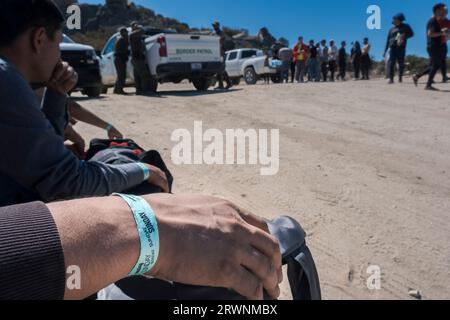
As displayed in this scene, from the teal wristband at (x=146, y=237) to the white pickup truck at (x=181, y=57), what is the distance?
33.7 ft

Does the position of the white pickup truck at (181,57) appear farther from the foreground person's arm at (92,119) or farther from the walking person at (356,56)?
the walking person at (356,56)

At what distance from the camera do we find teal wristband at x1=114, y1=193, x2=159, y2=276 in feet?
2.94

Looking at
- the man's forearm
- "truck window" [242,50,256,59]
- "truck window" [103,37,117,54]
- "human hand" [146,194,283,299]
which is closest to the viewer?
the man's forearm

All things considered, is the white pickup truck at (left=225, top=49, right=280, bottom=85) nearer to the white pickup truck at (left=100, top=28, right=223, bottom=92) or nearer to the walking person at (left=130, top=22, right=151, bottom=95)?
the white pickup truck at (left=100, top=28, right=223, bottom=92)

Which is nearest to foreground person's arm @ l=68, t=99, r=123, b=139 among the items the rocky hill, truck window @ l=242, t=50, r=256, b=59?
truck window @ l=242, t=50, r=256, b=59

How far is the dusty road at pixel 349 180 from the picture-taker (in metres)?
2.67

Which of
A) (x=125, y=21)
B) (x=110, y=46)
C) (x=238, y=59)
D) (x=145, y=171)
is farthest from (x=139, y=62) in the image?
(x=125, y=21)

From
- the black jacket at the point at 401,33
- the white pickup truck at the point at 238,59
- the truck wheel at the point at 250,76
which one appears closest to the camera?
the black jacket at the point at 401,33

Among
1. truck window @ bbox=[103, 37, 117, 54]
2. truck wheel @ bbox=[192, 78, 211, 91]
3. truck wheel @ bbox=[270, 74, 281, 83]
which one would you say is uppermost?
truck window @ bbox=[103, 37, 117, 54]

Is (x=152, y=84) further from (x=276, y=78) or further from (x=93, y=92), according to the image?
(x=276, y=78)

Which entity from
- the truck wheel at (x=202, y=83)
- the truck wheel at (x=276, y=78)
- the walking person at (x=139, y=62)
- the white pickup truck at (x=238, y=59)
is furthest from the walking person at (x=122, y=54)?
the white pickup truck at (x=238, y=59)

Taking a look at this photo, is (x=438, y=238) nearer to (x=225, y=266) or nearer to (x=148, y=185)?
(x=148, y=185)
